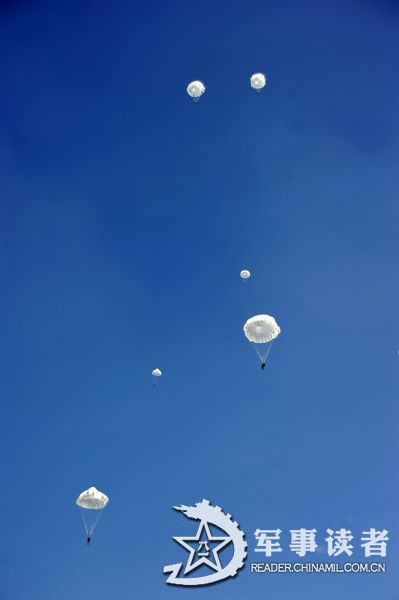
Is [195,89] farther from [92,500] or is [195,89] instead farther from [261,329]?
[92,500]

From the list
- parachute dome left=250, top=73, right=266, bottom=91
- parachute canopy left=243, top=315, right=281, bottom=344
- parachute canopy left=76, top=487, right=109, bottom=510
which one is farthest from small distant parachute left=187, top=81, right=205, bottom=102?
parachute canopy left=76, top=487, right=109, bottom=510

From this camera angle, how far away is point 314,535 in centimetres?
2770

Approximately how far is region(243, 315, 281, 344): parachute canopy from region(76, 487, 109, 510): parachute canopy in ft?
32.7

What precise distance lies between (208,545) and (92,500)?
19.6 ft

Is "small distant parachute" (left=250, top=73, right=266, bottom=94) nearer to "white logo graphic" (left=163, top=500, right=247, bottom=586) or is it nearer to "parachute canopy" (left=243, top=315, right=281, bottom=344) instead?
"parachute canopy" (left=243, top=315, right=281, bottom=344)

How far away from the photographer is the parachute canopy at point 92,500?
27156 millimetres

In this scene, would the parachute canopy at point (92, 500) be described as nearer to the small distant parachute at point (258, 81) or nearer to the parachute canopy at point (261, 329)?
the parachute canopy at point (261, 329)

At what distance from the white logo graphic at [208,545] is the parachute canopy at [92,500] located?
3607mm

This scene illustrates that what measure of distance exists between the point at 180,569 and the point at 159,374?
9.30 m

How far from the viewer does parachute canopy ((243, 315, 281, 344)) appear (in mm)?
24812

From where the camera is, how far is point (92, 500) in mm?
27141

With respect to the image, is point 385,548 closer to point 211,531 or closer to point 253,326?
point 211,531

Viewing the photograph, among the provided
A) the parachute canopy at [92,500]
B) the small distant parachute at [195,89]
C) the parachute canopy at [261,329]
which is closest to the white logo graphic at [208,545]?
the parachute canopy at [92,500]

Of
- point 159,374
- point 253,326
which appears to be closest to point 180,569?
point 159,374
